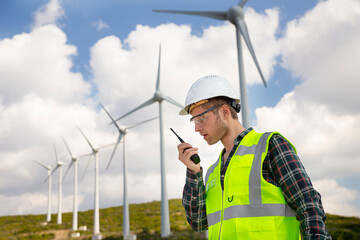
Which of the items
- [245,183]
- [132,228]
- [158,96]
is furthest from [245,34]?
[132,228]

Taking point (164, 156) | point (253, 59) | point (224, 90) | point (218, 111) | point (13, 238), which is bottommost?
point (13, 238)

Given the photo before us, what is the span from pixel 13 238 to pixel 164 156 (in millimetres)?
25729

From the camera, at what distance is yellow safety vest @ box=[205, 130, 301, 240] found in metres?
2.64

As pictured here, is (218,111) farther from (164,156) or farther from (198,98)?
(164,156)

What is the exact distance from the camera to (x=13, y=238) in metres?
45.7

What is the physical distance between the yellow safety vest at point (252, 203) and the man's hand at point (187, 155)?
1.21ft

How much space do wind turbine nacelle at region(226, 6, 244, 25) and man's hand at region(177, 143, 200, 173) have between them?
19776mm

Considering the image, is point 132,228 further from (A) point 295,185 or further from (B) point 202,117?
(A) point 295,185

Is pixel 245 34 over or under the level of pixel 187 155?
over

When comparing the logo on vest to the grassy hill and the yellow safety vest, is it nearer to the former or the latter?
the yellow safety vest

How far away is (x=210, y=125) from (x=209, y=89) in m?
0.39

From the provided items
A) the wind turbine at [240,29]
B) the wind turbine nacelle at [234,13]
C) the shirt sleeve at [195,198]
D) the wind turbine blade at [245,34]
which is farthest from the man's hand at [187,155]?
the wind turbine nacelle at [234,13]

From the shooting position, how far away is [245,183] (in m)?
2.79

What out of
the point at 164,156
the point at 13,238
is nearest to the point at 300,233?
the point at 164,156
